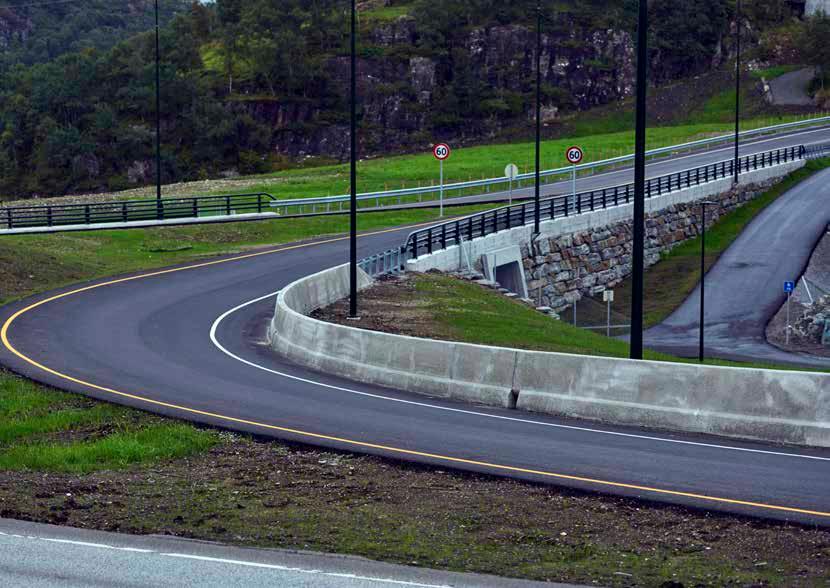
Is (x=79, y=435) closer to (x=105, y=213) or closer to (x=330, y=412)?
(x=330, y=412)

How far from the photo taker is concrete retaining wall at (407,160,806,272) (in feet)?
144

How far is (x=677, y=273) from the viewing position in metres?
59.0

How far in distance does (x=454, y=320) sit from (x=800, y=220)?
37552mm

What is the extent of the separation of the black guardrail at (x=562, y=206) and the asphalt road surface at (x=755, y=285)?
373cm

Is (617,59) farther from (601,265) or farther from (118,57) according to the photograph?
(601,265)

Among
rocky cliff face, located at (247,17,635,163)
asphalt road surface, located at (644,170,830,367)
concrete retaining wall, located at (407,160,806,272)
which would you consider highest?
rocky cliff face, located at (247,17,635,163)

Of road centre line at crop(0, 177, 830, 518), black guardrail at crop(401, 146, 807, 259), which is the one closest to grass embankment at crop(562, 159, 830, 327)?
black guardrail at crop(401, 146, 807, 259)

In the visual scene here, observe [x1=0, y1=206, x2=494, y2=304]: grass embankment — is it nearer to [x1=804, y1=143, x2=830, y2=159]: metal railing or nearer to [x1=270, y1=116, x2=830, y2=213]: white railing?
[x1=270, y1=116, x2=830, y2=213]: white railing

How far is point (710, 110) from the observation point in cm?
12144

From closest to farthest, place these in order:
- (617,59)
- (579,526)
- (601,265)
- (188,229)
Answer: (579,526) → (188,229) → (601,265) → (617,59)

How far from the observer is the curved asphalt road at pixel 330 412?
49.8ft

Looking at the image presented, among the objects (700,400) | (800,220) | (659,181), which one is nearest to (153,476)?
(700,400)

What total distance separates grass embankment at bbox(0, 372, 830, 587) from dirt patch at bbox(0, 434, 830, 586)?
21 mm

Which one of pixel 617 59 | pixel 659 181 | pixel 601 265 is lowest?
pixel 601 265
